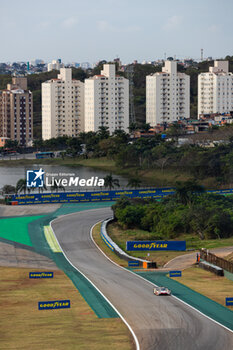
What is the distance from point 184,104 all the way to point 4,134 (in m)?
44.9

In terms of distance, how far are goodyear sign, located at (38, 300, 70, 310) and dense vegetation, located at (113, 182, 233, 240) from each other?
24.8 m

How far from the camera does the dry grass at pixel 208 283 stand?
36.1 meters

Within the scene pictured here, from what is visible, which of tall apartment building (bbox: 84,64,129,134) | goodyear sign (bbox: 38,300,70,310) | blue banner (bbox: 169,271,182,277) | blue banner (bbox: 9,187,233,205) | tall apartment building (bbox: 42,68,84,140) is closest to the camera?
goodyear sign (bbox: 38,300,70,310)

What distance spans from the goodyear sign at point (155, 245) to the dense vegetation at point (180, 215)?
5407 millimetres

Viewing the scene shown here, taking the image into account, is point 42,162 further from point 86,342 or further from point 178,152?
point 86,342

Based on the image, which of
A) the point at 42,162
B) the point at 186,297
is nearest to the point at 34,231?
the point at 186,297

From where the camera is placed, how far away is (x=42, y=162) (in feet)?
394

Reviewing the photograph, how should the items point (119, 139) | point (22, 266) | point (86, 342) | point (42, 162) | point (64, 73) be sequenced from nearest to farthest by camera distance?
point (86, 342) < point (22, 266) < point (42, 162) < point (119, 139) < point (64, 73)

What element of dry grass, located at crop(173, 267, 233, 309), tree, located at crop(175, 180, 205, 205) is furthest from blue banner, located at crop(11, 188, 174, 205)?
dry grass, located at crop(173, 267, 233, 309)

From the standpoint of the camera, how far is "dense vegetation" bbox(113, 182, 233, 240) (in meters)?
59.1

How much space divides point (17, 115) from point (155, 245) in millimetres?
110967

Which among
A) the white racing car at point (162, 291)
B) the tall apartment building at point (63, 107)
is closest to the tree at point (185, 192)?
the white racing car at point (162, 291)

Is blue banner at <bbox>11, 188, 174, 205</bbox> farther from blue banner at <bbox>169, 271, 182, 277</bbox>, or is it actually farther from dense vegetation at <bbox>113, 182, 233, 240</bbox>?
blue banner at <bbox>169, 271, 182, 277</bbox>

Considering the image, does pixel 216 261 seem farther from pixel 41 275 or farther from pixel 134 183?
pixel 134 183
